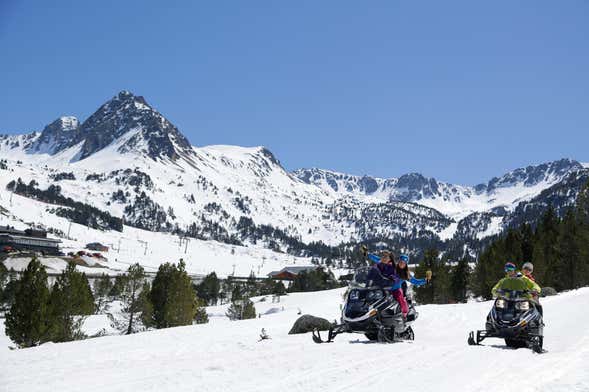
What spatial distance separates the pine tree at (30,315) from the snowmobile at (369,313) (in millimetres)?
27606

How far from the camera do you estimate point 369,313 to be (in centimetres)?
1513

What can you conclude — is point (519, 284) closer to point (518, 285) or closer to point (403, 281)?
point (518, 285)

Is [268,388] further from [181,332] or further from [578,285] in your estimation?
[578,285]

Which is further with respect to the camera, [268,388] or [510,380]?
[510,380]

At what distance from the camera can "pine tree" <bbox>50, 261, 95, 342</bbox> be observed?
38.6 m

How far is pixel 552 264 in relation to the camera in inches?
2384

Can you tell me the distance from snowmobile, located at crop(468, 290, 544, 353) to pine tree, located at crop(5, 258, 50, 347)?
30.6m

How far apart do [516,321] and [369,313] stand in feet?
14.1

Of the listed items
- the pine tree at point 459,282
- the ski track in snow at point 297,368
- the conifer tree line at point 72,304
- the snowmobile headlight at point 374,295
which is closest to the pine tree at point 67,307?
the conifer tree line at point 72,304

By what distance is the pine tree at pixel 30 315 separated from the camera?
35812 mm

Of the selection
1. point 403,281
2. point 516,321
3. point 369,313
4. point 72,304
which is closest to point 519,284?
point 516,321

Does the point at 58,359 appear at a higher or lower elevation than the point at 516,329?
lower

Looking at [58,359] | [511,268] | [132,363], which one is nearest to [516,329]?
[511,268]

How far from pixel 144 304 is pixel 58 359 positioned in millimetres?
38746
